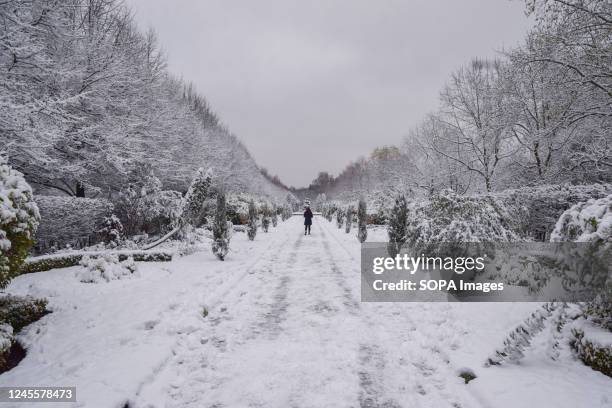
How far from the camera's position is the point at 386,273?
9117 millimetres

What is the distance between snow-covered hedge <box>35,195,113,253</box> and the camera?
Answer: 963cm

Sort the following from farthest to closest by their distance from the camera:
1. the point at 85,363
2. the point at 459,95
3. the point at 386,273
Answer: the point at 459,95
the point at 386,273
the point at 85,363

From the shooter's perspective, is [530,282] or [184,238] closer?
[530,282]

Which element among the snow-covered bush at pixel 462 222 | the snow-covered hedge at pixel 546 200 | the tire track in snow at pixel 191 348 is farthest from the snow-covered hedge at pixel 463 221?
the tire track in snow at pixel 191 348

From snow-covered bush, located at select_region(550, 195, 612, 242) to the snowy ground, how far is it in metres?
1.46

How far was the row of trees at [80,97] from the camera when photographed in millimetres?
8359

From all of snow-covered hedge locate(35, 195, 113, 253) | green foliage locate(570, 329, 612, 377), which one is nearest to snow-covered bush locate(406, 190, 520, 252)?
green foliage locate(570, 329, 612, 377)

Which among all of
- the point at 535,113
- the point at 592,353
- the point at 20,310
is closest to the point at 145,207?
the point at 20,310

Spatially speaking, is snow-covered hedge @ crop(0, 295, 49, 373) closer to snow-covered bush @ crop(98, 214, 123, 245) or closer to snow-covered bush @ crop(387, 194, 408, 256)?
snow-covered bush @ crop(98, 214, 123, 245)

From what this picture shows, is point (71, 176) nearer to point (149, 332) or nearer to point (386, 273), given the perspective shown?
point (149, 332)

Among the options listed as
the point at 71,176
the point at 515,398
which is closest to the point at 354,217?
the point at 71,176

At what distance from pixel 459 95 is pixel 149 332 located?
70.4 feet

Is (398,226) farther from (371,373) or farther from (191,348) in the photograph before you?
(191,348)

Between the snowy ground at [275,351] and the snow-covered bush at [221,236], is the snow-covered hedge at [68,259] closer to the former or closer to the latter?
the snowy ground at [275,351]
